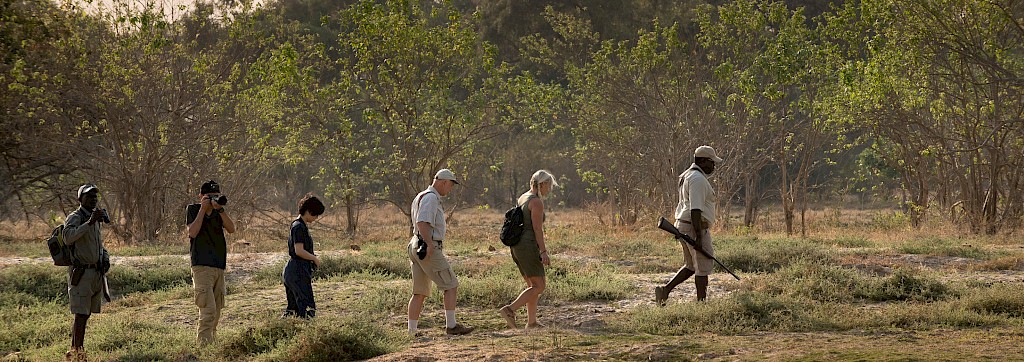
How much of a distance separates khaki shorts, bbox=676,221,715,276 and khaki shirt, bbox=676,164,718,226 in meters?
0.09

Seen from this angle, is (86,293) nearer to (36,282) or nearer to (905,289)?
(36,282)

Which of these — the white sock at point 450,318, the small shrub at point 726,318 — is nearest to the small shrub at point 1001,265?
the small shrub at point 726,318

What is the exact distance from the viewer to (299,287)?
354 inches

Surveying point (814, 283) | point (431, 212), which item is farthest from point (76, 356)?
point (814, 283)

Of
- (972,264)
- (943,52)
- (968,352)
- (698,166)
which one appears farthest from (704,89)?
(968,352)

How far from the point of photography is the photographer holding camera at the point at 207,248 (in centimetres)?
861

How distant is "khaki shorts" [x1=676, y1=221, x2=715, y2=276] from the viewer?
9.71 meters

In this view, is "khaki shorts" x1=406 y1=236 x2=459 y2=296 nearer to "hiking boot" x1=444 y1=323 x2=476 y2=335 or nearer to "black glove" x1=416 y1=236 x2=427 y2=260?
"black glove" x1=416 y1=236 x2=427 y2=260

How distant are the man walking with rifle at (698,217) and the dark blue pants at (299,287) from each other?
10.4 feet

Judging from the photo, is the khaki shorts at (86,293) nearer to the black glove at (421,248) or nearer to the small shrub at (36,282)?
the black glove at (421,248)

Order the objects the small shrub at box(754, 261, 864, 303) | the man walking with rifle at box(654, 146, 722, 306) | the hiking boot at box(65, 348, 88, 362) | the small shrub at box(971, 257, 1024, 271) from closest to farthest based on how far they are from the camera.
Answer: the hiking boot at box(65, 348, 88, 362) < the man walking with rifle at box(654, 146, 722, 306) < the small shrub at box(754, 261, 864, 303) < the small shrub at box(971, 257, 1024, 271)

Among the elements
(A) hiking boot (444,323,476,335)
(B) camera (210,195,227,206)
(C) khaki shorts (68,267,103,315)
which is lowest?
(A) hiking boot (444,323,476,335)

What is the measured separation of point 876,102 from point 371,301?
11.3m

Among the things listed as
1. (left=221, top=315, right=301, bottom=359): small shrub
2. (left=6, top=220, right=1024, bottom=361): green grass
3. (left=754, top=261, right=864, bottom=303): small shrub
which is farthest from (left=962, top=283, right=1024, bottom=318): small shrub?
(left=221, top=315, right=301, bottom=359): small shrub
